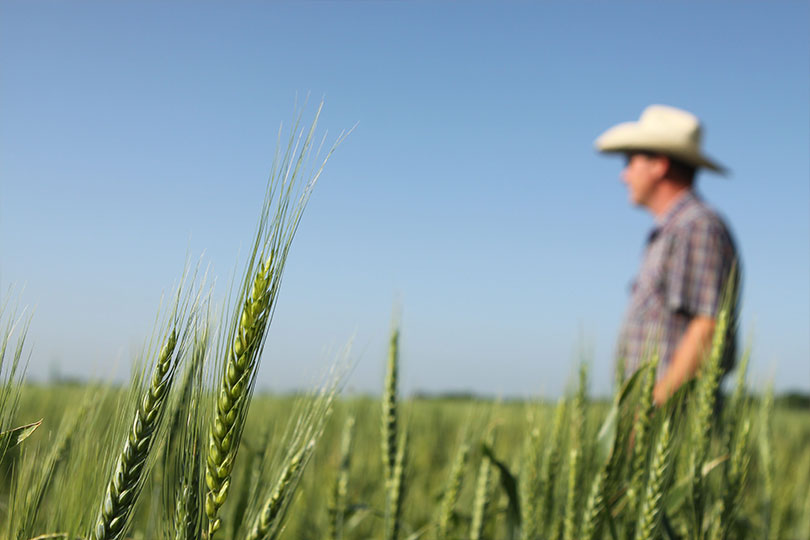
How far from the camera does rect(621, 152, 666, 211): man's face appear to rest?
3.32 meters

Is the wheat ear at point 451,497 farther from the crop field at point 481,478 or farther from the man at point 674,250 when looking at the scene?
the man at point 674,250

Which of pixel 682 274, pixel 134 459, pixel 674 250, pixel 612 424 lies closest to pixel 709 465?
pixel 612 424

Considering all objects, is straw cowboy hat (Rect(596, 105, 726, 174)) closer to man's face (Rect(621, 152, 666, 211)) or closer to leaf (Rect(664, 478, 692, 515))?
man's face (Rect(621, 152, 666, 211))

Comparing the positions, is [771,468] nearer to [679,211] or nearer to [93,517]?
[679,211]

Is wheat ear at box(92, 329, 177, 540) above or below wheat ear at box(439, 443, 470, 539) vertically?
above

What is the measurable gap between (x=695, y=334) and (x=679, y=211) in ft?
2.31

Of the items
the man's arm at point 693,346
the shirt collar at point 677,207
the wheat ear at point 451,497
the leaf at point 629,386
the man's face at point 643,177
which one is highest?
the man's face at point 643,177

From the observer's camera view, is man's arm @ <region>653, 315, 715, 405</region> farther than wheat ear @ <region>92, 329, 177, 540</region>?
Yes

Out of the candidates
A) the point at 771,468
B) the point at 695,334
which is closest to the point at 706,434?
the point at 771,468

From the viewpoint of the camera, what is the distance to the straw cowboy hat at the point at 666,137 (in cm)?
328

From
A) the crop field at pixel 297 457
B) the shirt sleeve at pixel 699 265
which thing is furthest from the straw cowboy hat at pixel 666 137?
the crop field at pixel 297 457

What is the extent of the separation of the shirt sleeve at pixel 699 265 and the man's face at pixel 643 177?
51cm

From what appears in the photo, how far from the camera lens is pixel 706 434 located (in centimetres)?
135

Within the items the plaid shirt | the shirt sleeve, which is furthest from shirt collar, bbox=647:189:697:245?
the shirt sleeve
